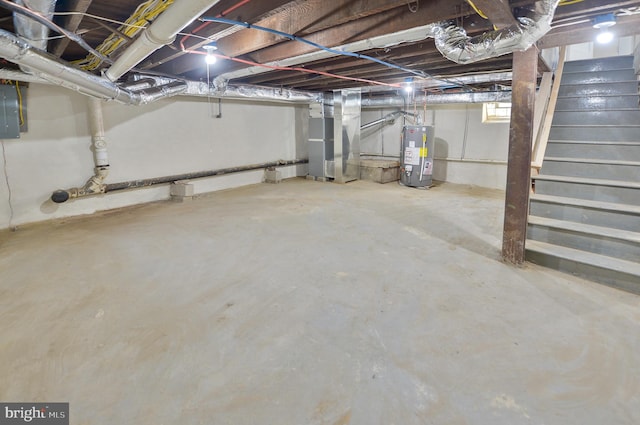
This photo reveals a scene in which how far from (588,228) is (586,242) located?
12cm

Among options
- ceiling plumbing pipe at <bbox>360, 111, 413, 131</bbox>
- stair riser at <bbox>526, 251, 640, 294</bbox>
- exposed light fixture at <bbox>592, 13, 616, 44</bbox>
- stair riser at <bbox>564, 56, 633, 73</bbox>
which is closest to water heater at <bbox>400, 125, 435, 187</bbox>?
ceiling plumbing pipe at <bbox>360, 111, 413, 131</bbox>

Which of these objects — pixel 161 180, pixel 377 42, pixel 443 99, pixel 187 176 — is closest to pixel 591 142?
pixel 377 42

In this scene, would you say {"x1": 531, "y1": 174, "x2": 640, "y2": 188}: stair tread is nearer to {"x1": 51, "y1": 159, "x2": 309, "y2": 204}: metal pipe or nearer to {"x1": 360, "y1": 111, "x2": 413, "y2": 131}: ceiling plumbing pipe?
{"x1": 360, "y1": 111, "x2": 413, "y2": 131}: ceiling plumbing pipe

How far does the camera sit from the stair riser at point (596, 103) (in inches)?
139

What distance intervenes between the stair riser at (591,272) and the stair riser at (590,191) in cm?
67

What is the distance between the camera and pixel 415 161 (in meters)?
6.09

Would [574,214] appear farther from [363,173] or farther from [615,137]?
[363,173]

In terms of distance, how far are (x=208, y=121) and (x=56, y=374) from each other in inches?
190

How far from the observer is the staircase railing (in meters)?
3.14

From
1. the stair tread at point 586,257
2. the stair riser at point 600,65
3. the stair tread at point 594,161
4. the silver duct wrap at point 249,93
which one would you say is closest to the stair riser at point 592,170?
the stair tread at point 594,161

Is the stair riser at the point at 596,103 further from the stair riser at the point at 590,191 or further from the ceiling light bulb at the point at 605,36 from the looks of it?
the ceiling light bulb at the point at 605,36

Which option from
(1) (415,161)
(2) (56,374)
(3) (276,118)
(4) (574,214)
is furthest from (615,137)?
(3) (276,118)

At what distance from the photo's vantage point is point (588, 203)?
2.81 metres

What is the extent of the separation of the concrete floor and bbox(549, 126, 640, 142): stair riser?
1291 millimetres
